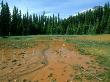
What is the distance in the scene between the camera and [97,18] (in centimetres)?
14150

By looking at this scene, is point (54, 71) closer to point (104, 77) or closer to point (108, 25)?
point (104, 77)

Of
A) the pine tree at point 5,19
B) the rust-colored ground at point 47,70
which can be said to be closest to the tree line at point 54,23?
the pine tree at point 5,19

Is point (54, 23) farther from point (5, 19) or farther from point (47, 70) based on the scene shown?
point (47, 70)

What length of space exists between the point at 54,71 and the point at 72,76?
5.09 feet

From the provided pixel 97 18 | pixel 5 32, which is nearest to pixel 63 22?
pixel 97 18

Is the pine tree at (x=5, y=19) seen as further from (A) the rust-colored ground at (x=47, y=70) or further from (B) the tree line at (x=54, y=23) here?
(A) the rust-colored ground at (x=47, y=70)

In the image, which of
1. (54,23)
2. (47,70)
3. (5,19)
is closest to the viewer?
(47,70)

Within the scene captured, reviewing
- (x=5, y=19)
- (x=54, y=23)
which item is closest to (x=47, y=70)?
(x=5, y=19)

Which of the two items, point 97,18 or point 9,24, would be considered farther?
point 97,18

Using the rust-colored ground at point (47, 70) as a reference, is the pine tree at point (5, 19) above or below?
above

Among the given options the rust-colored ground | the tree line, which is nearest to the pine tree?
the tree line

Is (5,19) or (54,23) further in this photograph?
(54,23)

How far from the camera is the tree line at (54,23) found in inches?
4192

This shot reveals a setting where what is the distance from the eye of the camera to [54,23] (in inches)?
6225
